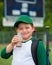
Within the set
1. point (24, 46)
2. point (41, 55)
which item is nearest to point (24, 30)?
point (24, 46)

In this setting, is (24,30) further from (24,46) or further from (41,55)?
(41,55)

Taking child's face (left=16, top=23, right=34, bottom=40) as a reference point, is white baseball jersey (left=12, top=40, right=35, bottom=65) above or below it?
below

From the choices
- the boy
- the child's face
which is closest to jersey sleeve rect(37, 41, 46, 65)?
the boy

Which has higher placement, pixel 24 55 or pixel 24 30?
pixel 24 30

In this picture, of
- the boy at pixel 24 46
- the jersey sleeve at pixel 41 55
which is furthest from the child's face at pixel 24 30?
the jersey sleeve at pixel 41 55

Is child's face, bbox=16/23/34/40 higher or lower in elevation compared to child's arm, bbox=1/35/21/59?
higher

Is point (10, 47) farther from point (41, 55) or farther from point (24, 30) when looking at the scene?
point (41, 55)

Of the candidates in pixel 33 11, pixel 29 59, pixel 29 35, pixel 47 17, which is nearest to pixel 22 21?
pixel 29 35

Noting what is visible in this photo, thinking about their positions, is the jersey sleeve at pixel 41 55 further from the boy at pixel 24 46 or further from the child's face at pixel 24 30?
the child's face at pixel 24 30

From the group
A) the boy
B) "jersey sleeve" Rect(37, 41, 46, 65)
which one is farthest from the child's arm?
"jersey sleeve" Rect(37, 41, 46, 65)

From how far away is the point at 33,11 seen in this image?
16875 mm

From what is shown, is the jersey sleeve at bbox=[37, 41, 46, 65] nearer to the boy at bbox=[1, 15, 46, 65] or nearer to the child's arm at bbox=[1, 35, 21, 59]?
the boy at bbox=[1, 15, 46, 65]

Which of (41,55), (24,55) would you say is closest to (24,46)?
(24,55)

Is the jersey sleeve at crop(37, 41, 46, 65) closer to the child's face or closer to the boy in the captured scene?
the boy
